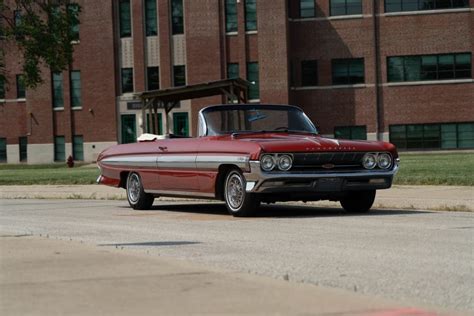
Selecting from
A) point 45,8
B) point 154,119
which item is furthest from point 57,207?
point 45,8

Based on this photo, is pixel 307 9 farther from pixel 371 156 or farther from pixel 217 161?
pixel 217 161

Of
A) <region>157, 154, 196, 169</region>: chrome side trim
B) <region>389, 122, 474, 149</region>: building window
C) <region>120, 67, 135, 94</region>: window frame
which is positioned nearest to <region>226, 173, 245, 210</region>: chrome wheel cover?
<region>157, 154, 196, 169</region>: chrome side trim

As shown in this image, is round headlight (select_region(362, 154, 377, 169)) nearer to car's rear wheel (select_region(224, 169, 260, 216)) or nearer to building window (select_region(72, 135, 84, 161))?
car's rear wheel (select_region(224, 169, 260, 216))

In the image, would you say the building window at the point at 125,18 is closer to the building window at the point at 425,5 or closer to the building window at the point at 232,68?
the building window at the point at 232,68

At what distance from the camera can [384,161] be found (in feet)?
39.9

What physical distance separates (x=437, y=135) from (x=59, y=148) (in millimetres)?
24141

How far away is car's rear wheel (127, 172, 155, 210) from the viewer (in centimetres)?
1447

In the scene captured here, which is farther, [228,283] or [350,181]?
[350,181]

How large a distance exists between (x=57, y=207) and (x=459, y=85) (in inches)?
1438

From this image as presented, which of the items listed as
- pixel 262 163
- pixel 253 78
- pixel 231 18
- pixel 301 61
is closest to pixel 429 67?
pixel 301 61

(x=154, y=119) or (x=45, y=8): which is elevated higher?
(x=45, y=8)

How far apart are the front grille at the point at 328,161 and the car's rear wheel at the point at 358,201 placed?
83cm

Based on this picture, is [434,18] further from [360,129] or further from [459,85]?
[360,129]

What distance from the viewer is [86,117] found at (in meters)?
52.1
